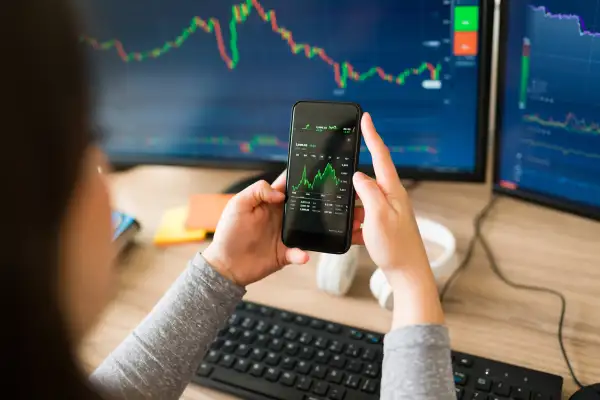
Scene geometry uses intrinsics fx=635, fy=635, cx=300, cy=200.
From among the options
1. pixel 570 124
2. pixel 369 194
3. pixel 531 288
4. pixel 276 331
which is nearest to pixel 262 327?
pixel 276 331

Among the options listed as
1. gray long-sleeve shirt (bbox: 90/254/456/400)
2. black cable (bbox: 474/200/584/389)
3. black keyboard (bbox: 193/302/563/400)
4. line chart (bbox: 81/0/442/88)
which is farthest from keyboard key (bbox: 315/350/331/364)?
line chart (bbox: 81/0/442/88)

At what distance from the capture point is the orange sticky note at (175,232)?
91 cm

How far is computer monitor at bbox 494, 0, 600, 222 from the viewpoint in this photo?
0.70 meters

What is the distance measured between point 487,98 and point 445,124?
6cm

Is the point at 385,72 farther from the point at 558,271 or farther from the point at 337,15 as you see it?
the point at 558,271

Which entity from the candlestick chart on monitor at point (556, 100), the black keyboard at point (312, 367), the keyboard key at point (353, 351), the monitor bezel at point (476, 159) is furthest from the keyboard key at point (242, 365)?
the candlestick chart on monitor at point (556, 100)

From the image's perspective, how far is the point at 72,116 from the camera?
0.38 metres

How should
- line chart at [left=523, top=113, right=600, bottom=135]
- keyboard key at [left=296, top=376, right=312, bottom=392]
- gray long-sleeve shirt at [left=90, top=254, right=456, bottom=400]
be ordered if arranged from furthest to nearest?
line chart at [left=523, top=113, right=600, bottom=135]
keyboard key at [left=296, top=376, right=312, bottom=392]
gray long-sleeve shirt at [left=90, top=254, right=456, bottom=400]

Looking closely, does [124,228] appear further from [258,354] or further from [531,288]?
[531,288]

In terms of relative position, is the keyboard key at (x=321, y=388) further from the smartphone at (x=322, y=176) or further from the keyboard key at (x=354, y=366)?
the smartphone at (x=322, y=176)

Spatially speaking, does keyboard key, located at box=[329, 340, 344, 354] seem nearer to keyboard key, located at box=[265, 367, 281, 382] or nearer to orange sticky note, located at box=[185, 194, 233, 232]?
keyboard key, located at box=[265, 367, 281, 382]

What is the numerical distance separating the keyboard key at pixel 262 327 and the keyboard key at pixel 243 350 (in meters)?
0.02

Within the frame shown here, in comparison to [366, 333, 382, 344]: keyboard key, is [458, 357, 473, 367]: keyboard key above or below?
below

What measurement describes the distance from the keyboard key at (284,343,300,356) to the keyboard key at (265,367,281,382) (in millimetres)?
26
